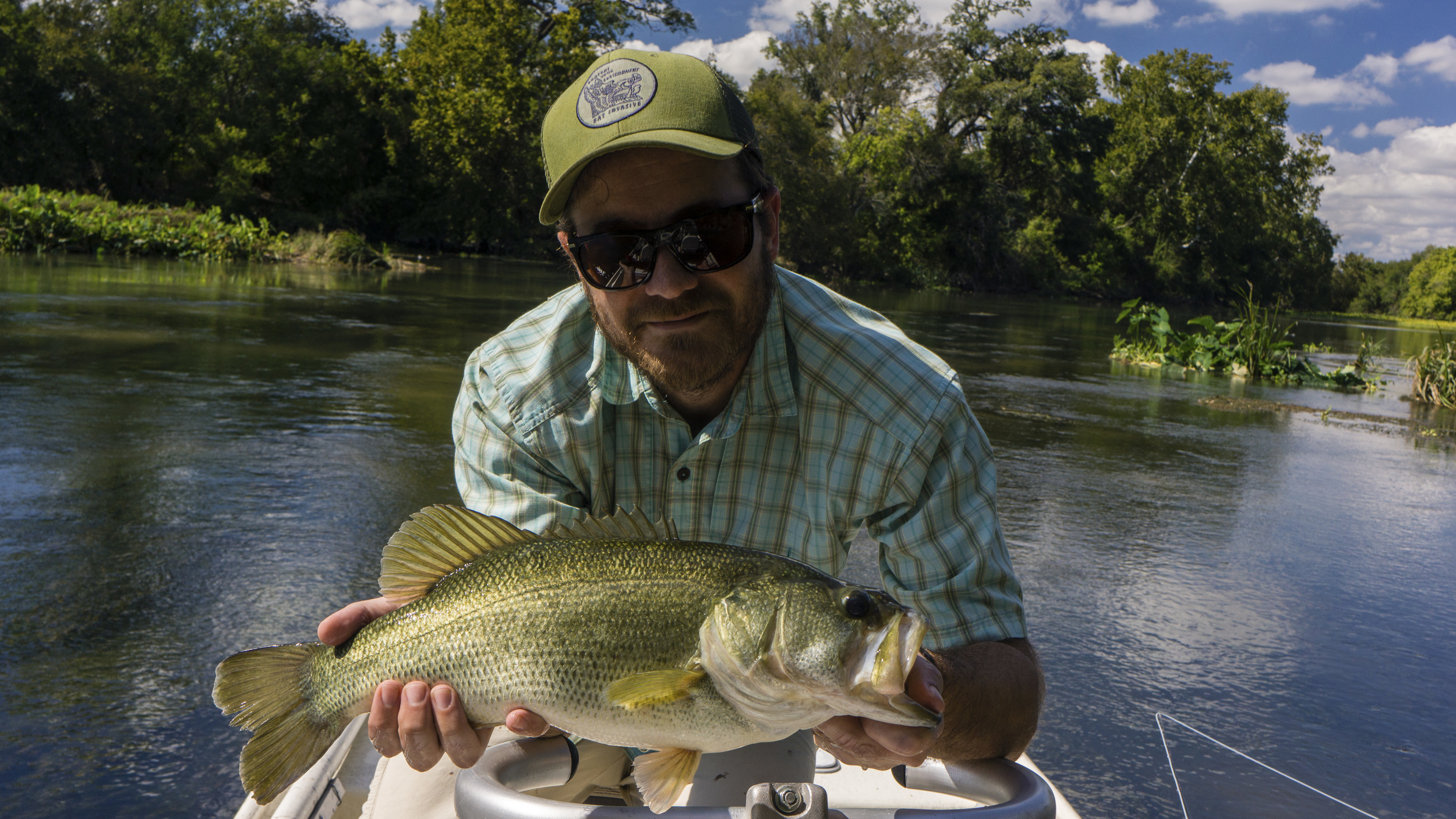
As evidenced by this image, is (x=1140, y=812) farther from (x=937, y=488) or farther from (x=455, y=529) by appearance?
(x=455, y=529)

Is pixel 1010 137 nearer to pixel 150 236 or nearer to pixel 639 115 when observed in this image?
pixel 150 236

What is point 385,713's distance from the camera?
6.63 feet

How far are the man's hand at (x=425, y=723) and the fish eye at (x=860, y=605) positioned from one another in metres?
0.69

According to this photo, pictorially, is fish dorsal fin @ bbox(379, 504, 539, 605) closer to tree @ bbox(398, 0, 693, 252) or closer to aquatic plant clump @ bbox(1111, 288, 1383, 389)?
aquatic plant clump @ bbox(1111, 288, 1383, 389)

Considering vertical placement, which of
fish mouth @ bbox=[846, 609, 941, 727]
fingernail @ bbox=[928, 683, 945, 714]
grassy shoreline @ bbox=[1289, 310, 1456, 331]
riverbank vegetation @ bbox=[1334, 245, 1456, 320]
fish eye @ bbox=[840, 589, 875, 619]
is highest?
riverbank vegetation @ bbox=[1334, 245, 1456, 320]

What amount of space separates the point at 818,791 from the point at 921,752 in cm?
29

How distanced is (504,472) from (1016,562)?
16.1ft

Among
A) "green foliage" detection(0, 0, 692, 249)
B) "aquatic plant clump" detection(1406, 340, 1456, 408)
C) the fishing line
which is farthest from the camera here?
"green foliage" detection(0, 0, 692, 249)

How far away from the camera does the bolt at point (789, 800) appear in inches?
61.4

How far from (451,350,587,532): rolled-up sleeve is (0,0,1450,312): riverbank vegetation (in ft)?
147

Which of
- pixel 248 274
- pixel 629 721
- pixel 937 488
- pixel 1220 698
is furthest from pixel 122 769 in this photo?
pixel 248 274

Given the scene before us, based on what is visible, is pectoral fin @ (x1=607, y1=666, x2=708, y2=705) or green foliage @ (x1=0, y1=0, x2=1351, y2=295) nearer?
pectoral fin @ (x1=607, y1=666, x2=708, y2=705)

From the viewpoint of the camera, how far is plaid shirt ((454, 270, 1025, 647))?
8.39 ft

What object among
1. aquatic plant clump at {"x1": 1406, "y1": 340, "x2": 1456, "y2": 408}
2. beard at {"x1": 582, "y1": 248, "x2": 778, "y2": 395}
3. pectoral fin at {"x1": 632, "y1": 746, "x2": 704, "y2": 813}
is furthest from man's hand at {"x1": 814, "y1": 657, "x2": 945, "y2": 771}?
aquatic plant clump at {"x1": 1406, "y1": 340, "x2": 1456, "y2": 408}
